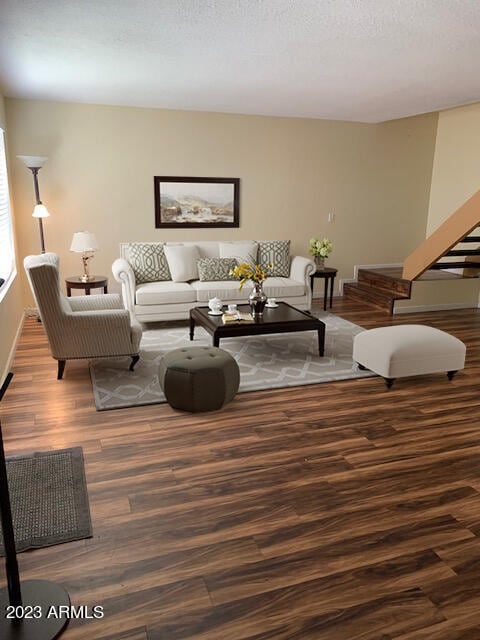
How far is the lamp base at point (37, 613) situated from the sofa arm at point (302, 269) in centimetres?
496

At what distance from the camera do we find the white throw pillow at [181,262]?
20.4 ft

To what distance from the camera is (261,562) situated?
2213mm

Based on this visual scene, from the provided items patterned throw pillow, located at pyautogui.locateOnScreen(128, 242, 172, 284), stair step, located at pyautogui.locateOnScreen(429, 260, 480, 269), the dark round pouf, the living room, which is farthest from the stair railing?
the dark round pouf

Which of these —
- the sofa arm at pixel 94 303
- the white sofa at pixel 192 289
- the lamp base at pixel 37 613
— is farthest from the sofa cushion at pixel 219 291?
the lamp base at pixel 37 613

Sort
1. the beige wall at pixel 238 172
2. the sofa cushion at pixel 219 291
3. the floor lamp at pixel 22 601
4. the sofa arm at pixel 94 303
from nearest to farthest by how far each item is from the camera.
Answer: the floor lamp at pixel 22 601 < the sofa arm at pixel 94 303 < the sofa cushion at pixel 219 291 < the beige wall at pixel 238 172

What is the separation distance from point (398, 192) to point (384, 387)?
4.61m

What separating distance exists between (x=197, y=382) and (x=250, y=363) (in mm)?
1151

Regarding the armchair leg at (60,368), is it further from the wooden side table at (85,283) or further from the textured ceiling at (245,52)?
the textured ceiling at (245,52)

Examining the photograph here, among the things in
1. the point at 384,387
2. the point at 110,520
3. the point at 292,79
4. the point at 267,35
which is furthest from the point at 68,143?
the point at 110,520

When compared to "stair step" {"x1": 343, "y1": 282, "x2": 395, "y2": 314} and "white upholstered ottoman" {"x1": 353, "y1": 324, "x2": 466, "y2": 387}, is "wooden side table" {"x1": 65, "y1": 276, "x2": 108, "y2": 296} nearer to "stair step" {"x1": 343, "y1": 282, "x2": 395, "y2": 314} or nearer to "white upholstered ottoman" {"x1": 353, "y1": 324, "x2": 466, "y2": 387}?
"white upholstered ottoman" {"x1": 353, "y1": 324, "x2": 466, "y2": 387}

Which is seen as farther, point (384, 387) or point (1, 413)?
point (384, 387)

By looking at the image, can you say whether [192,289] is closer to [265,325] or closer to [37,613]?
[265,325]

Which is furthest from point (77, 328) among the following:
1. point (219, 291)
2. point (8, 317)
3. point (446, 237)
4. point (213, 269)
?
point (446, 237)

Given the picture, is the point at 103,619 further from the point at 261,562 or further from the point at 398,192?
the point at 398,192
